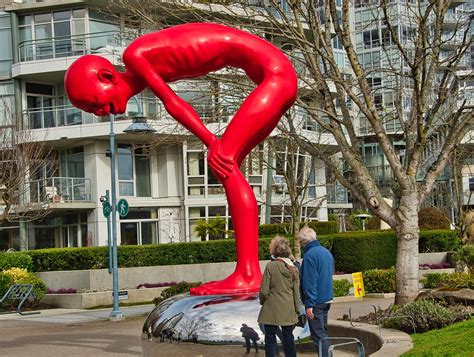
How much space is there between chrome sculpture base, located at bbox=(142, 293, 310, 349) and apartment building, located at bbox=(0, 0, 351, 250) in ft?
86.3

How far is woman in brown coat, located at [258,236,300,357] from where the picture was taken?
7.34 m

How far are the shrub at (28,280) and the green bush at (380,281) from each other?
9.96m

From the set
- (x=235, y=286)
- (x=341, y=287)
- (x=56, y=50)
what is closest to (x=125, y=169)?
(x=56, y=50)

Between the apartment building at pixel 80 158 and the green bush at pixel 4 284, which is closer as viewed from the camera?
the green bush at pixel 4 284

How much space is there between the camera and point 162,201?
36.9 meters

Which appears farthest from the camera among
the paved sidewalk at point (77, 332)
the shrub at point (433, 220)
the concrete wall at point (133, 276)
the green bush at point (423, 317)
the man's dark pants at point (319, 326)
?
the shrub at point (433, 220)

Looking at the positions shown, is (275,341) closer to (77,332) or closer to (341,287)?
(77,332)

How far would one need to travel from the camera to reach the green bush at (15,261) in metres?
25.6

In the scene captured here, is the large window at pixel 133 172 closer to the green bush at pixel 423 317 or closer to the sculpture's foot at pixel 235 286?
the green bush at pixel 423 317

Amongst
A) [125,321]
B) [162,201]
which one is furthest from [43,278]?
[162,201]

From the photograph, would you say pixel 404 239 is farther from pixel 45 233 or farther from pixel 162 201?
pixel 45 233

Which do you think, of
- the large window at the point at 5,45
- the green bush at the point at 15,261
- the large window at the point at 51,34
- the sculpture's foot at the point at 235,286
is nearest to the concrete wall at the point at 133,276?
the green bush at the point at 15,261

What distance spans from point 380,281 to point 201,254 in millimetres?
6668

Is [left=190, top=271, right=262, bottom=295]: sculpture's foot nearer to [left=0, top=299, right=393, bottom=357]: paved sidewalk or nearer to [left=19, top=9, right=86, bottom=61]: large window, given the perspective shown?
[left=0, top=299, right=393, bottom=357]: paved sidewalk
